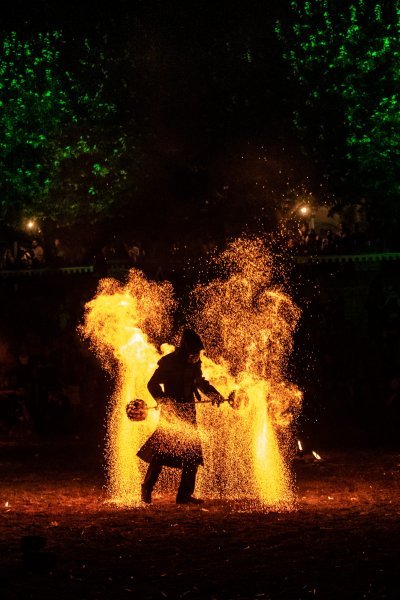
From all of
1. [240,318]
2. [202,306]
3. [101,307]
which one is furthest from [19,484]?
[202,306]

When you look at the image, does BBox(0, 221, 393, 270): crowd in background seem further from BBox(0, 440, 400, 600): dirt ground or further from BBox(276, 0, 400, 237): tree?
BBox(0, 440, 400, 600): dirt ground

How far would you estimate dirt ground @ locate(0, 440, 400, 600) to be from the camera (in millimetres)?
6859

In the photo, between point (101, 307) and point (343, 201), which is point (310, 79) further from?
point (101, 307)

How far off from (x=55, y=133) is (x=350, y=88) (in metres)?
9.05

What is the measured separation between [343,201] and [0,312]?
1008cm

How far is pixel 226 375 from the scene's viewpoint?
1255 cm

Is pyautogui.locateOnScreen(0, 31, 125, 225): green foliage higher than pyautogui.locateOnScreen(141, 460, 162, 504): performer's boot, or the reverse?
pyautogui.locateOnScreen(0, 31, 125, 225): green foliage

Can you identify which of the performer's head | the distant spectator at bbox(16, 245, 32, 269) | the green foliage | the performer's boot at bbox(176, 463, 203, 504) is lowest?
the performer's boot at bbox(176, 463, 203, 504)

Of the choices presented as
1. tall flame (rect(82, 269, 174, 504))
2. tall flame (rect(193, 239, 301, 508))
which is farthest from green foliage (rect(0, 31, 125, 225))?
tall flame (rect(82, 269, 174, 504))

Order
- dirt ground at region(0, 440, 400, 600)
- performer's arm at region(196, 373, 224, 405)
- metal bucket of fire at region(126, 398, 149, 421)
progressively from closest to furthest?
dirt ground at region(0, 440, 400, 600) < metal bucket of fire at region(126, 398, 149, 421) < performer's arm at region(196, 373, 224, 405)

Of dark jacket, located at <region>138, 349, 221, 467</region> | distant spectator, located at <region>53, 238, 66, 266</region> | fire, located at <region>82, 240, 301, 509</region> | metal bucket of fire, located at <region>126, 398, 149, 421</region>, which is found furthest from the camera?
distant spectator, located at <region>53, 238, 66, 266</region>

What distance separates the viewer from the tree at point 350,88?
1005 inches

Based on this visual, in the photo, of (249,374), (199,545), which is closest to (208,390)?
(199,545)

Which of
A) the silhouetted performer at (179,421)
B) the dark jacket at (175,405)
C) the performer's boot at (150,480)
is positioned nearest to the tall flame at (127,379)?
the performer's boot at (150,480)
